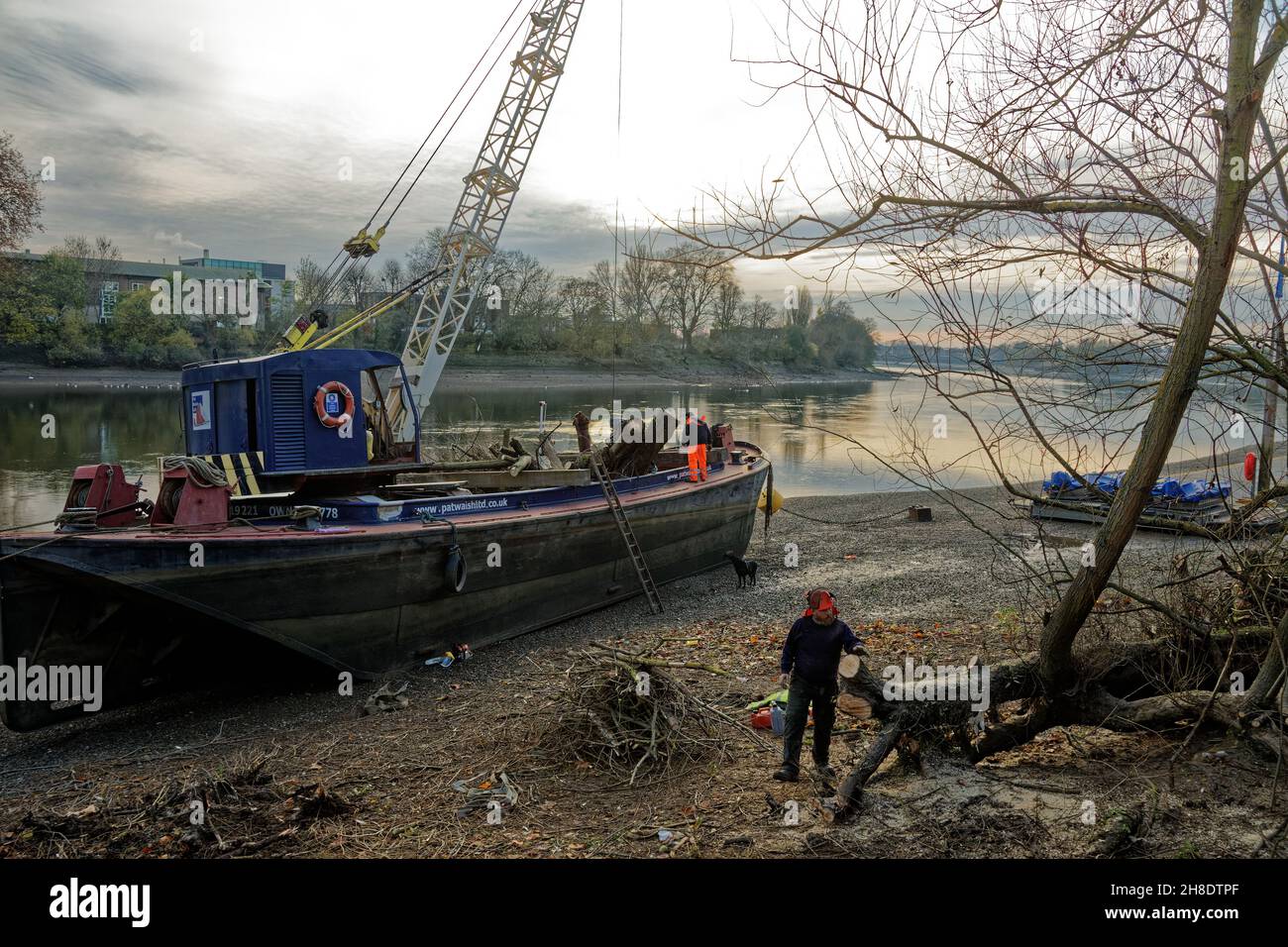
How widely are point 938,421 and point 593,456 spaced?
598cm

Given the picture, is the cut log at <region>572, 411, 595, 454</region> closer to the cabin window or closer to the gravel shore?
the gravel shore

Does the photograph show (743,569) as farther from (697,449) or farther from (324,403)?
(324,403)

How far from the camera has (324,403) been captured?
1022 centimetres

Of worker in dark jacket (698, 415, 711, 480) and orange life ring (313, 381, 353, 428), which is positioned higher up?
orange life ring (313, 381, 353, 428)

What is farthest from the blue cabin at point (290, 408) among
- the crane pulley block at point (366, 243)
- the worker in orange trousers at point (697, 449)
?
the crane pulley block at point (366, 243)

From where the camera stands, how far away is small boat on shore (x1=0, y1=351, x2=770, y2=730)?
27.1 feet

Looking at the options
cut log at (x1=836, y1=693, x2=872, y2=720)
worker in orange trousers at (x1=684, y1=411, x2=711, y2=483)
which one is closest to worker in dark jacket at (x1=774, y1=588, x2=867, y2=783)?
cut log at (x1=836, y1=693, x2=872, y2=720)

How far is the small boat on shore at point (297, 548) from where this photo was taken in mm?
8258

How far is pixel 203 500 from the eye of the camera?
8.99 m

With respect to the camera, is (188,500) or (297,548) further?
(297,548)

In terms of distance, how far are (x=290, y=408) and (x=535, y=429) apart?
3030 centimetres

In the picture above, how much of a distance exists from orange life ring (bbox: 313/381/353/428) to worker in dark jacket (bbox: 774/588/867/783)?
20.5 feet

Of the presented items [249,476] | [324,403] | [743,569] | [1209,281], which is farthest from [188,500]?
[743,569]
